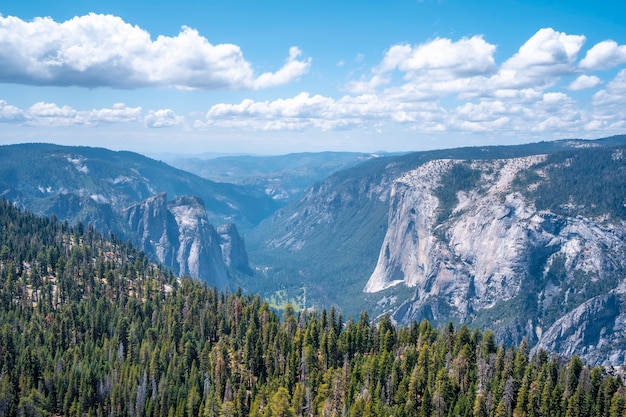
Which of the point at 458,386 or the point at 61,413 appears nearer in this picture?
the point at 458,386

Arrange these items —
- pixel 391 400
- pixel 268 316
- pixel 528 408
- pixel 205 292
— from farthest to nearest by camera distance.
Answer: pixel 205 292
pixel 268 316
pixel 391 400
pixel 528 408

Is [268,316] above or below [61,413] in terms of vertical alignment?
above

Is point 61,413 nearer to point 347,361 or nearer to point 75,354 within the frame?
point 75,354

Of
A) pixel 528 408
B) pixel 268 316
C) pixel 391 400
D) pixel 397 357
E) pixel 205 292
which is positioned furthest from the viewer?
pixel 205 292

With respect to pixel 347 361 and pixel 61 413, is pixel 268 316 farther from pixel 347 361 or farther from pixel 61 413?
pixel 61 413

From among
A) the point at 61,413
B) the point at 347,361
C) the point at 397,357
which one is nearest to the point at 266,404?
the point at 347,361

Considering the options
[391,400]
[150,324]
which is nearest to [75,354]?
[150,324]
